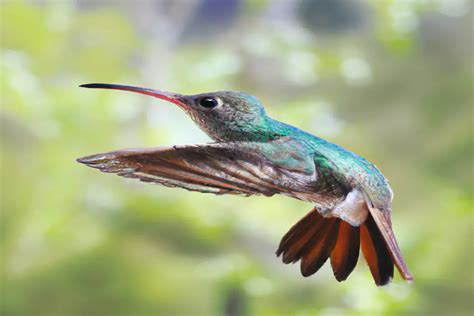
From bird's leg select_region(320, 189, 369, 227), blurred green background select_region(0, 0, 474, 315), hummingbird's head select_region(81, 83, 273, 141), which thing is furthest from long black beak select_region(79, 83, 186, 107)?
blurred green background select_region(0, 0, 474, 315)

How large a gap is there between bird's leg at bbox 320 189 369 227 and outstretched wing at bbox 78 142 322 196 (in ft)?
0.10

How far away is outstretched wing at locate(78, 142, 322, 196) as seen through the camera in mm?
330

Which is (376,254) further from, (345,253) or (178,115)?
(178,115)

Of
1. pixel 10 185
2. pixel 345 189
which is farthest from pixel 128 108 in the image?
pixel 345 189

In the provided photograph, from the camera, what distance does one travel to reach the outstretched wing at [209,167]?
0.33m

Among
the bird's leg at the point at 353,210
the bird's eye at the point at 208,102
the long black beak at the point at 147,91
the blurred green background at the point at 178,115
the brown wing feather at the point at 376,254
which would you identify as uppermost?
the blurred green background at the point at 178,115

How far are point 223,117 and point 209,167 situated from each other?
1.8 inches

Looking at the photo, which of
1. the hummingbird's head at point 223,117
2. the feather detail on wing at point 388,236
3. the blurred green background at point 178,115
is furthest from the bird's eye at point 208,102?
the blurred green background at point 178,115

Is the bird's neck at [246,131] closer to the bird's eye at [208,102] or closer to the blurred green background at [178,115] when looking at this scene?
the bird's eye at [208,102]

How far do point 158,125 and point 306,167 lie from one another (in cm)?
152

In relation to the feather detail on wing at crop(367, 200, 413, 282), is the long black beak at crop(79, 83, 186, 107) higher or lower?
higher

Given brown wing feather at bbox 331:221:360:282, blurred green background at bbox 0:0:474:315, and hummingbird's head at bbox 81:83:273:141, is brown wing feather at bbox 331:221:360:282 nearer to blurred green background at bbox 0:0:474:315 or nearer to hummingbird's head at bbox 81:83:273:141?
hummingbird's head at bbox 81:83:273:141

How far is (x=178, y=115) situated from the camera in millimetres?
1801

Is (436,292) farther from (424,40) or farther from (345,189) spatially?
(345,189)
